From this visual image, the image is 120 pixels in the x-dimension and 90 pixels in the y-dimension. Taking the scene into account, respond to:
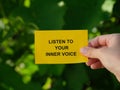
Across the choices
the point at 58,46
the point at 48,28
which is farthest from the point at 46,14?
the point at 58,46

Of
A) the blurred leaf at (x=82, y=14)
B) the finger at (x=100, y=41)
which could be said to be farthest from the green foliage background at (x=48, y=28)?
the finger at (x=100, y=41)

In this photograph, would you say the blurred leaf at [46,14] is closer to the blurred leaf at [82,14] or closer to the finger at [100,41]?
the blurred leaf at [82,14]

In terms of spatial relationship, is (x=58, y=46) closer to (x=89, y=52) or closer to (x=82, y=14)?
(x=89, y=52)

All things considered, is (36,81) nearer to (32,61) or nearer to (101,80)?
(32,61)

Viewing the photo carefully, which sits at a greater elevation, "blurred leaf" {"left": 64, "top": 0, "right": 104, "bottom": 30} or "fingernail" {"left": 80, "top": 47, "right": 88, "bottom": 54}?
"blurred leaf" {"left": 64, "top": 0, "right": 104, "bottom": 30}

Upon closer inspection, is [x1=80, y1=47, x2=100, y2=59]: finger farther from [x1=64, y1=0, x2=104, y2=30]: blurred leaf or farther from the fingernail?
[x1=64, y1=0, x2=104, y2=30]: blurred leaf

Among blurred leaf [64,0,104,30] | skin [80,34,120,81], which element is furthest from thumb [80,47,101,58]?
blurred leaf [64,0,104,30]
